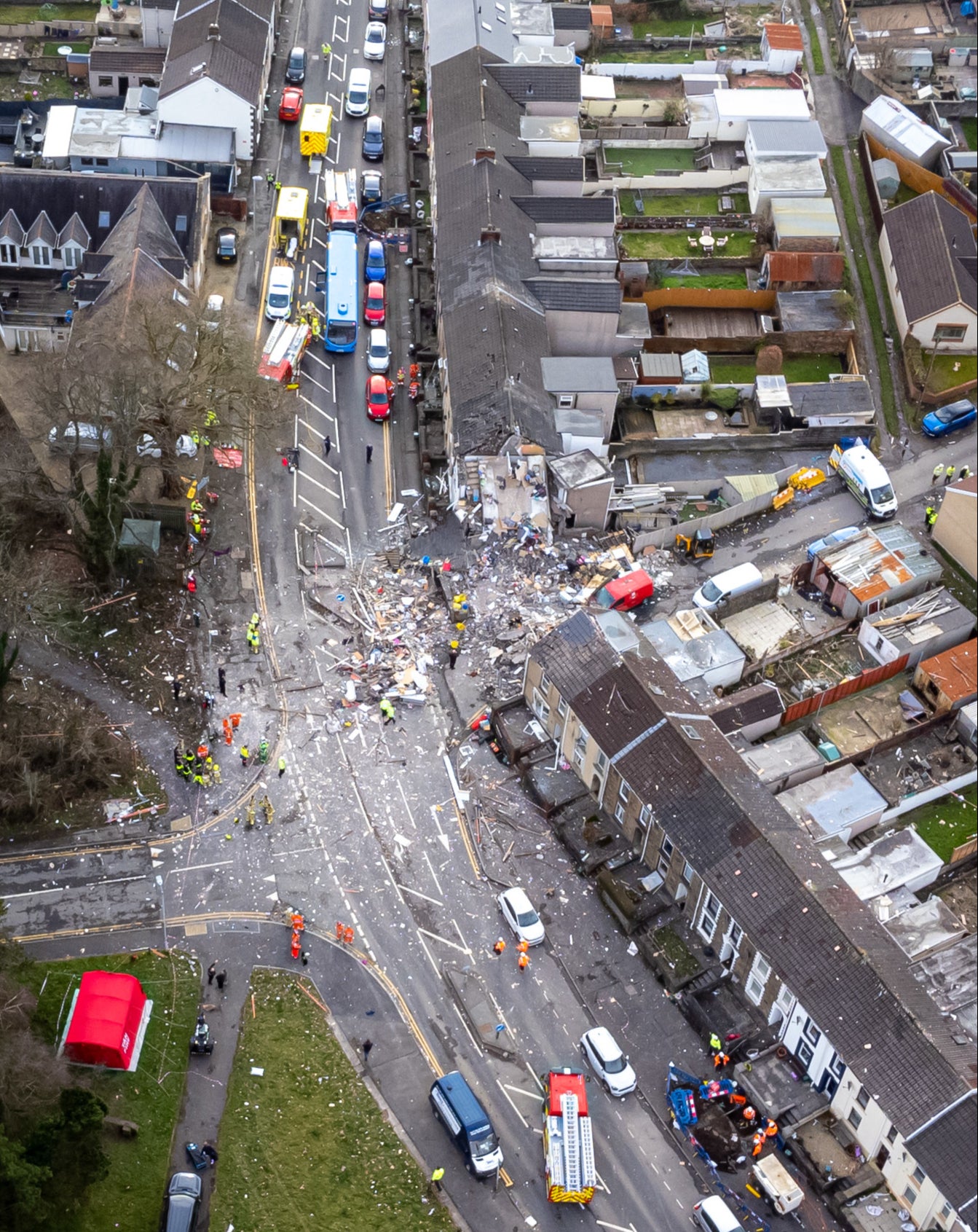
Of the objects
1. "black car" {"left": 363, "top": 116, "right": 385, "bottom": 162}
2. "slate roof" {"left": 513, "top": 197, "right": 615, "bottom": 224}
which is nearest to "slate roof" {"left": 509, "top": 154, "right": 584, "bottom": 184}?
"slate roof" {"left": 513, "top": 197, "right": 615, "bottom": 224}

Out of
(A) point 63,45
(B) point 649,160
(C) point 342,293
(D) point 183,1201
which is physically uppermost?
(A) point 63,45

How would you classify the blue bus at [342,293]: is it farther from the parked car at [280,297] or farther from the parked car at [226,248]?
the parked car at [226,248]

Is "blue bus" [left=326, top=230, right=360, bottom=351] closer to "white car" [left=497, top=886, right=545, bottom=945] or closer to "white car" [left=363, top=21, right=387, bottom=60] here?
"white car" [left=363, top=21, right=387, bottom=60]

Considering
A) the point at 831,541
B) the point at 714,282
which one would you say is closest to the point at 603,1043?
the point at 831,541

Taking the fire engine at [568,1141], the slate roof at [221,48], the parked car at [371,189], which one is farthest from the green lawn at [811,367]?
the fire engine at [568,1141]

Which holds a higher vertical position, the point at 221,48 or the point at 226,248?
the point at 221,48

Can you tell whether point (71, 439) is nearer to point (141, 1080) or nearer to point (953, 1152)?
point (141, 1080)

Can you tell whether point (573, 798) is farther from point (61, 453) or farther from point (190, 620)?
point (61, 453)
